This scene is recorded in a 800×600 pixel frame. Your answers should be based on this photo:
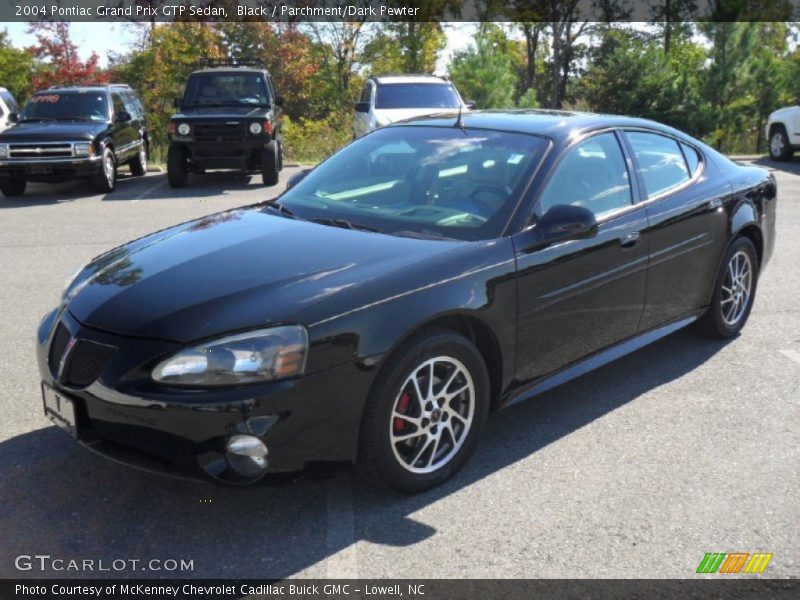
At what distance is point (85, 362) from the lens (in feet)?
11.7

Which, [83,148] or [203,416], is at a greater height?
[203,416]

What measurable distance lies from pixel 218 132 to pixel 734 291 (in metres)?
10.7

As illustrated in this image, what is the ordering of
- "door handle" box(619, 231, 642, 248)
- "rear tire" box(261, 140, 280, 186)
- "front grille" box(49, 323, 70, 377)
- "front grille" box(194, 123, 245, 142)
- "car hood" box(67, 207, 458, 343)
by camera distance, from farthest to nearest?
"rear tire" box(261, 140, 280, 186)
"front grille" box(194, 123, 245, 142)
"door handle" box(619, 231, 642, 248)
"front grille" box(49, 323, 70, 377)
"car hood" box(67, 207, 458, 343)

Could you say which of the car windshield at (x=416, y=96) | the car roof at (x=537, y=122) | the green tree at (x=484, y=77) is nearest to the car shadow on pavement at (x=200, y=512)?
the car roof at (x=537, y=122)

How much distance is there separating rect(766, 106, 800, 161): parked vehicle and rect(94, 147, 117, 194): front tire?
13535 millimetres

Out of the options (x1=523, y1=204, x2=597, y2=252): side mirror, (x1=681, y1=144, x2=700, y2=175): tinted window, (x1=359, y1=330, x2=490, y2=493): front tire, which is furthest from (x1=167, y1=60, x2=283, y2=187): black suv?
(x1=359, y1=330, x2=490, y2=493): front tire

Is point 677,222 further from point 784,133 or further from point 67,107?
point 784,133

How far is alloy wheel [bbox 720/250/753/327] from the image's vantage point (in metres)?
5.80

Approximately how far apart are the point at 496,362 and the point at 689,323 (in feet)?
6.37

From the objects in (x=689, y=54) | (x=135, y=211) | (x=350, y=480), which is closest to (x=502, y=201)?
(x=350, y=480)

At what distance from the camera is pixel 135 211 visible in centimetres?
1276

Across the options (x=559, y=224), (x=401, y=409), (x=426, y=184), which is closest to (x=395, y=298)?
(x=401, y=409)

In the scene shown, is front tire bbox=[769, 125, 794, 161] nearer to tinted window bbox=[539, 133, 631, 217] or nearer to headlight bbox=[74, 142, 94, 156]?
headlight bbox=[74, 142, 94, 156]

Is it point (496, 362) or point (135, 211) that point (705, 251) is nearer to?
point (496, 362)
